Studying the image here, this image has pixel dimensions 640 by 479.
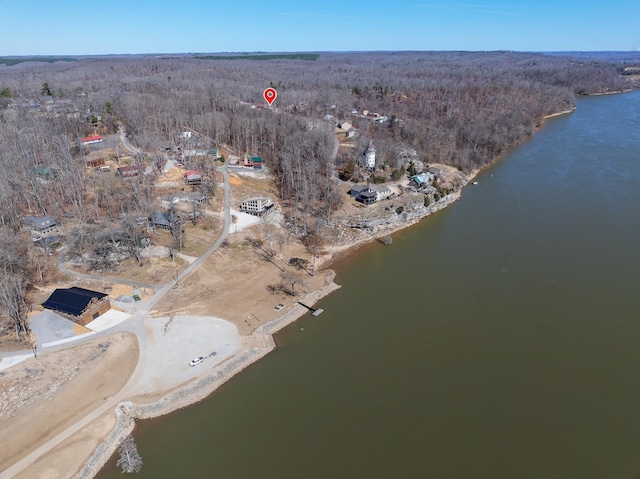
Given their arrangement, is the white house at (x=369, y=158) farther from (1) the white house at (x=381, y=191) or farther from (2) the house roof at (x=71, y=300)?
(2) the house roof at (x=71, y=300)

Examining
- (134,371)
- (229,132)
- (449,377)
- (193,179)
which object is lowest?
(449,377)

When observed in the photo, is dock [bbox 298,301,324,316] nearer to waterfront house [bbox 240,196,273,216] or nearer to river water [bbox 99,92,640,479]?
river water [bbox 99,92,640,479]

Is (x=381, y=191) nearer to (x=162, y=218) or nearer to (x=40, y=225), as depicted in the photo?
(x=162, y=218)

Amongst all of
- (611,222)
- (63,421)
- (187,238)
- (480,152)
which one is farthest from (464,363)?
(480,152)

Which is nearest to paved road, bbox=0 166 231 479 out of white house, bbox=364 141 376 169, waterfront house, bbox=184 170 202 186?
waterfront house, bbox=184 170 202 186

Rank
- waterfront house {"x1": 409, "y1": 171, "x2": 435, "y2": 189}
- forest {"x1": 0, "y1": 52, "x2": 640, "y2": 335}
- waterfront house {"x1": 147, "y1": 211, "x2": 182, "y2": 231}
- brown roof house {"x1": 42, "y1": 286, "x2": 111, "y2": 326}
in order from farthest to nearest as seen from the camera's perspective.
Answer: waterfront house {"x1": 409, "y1": 171, "x2": 435, "y2": 189} < forest {"x1": 0, "y1": 52, "x2": 640, "y2": 335} < waterfront house {"x1": 147, "y1": 211, "x2": 182, "y2": 231} < brown roof house {"x1": 42, "y1": 286, "x2": 111, "y2": 326}

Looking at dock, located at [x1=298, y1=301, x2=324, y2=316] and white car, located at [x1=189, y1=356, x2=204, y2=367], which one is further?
dock, located at [x1=298, y1=301, x2=324, y2=316]

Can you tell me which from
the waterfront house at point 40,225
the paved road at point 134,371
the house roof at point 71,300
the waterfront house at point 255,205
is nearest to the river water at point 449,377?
the paved road at point 134,371

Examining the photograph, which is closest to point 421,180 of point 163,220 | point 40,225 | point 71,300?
point 163,220
